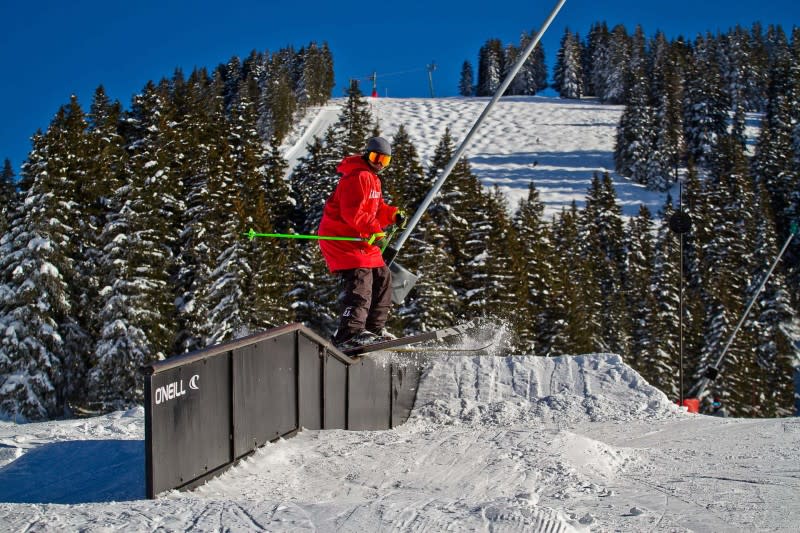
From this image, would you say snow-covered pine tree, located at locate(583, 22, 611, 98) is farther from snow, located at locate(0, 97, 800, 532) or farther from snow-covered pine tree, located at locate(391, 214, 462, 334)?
snow, located at locate(0, 97, 800, 532)

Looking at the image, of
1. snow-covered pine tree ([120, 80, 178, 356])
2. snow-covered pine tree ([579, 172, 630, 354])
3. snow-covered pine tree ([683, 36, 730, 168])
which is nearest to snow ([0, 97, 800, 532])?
snow-covered pine tree ([120, 80, 178, 356])

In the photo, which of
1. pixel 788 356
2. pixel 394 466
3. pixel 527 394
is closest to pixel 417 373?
pixel 527 394

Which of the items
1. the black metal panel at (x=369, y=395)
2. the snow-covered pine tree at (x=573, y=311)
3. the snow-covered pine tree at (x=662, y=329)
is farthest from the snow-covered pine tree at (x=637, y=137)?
the black metal panel at (x=369, y=395)

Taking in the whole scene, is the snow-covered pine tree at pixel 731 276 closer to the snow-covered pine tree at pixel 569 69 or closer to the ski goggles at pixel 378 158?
the ski goggles at pixel 378 158

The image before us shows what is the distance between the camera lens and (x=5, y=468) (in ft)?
21.2

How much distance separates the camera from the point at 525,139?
9319 cm

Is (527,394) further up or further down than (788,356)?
further up

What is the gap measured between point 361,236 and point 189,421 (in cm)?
274

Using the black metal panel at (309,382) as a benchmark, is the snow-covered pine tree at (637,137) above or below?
above

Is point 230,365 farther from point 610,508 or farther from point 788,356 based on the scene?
point 788,356

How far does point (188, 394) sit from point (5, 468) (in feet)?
8.29

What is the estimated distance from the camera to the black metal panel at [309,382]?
708 cm

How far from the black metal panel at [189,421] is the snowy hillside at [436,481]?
170 millimetres

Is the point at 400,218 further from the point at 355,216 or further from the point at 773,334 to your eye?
the point at 773,334
